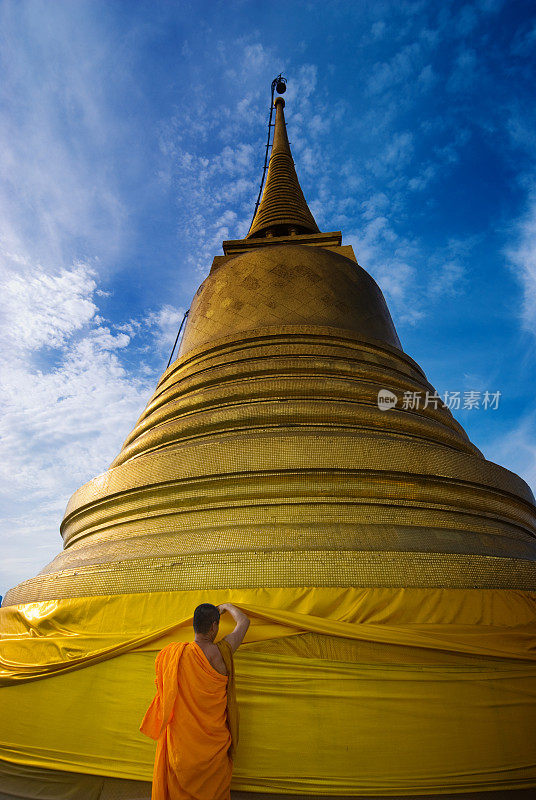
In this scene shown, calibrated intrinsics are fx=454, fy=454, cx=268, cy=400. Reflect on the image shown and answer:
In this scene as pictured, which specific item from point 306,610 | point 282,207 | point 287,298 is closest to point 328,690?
point 306,610

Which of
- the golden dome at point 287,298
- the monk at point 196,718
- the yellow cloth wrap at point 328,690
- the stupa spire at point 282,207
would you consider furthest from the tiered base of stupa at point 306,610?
the stupa spire at point 282,207

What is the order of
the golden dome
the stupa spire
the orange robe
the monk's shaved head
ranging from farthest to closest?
1. the stupa spire
2. the golden dome
3. the monk's shaved head
4. the orange robe

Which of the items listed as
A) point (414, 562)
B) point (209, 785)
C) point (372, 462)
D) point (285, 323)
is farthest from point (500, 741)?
point (285, 323)

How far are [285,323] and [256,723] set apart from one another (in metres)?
3.60

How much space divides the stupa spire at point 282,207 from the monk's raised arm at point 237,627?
753cm

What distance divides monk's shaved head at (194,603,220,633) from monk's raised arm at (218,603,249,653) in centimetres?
11

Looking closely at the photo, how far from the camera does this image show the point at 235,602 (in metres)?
2.09

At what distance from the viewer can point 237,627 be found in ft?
6.15

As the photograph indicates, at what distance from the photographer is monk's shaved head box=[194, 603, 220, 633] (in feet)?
5.88

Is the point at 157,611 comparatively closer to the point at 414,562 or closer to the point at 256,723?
the point at 256,723

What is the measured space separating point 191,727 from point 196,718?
0.10 ft

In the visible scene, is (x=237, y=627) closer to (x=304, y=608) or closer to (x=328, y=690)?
(x=304, y=608)

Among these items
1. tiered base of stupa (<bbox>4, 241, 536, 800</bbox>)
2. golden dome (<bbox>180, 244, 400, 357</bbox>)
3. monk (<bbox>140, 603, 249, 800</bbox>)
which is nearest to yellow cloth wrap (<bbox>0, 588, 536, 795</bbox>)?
tiered base of stupa (<bbox>4, 241, 536, 800</bbox>)

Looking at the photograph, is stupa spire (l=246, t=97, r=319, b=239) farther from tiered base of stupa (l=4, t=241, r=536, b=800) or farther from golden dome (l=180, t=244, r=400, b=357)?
tiered base of stupa (l=4, t=241, r=536, b=800)
